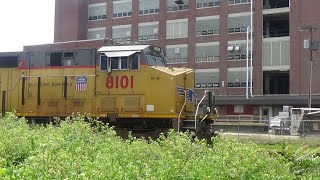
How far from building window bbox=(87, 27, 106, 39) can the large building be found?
44cm

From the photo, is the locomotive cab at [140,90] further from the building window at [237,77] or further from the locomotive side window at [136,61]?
the building window at [237,77]

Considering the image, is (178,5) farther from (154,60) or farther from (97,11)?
(154,60)

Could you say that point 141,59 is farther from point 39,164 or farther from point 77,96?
point 39,164

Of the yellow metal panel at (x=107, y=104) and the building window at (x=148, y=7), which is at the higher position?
the building window at (x=148, y=7)

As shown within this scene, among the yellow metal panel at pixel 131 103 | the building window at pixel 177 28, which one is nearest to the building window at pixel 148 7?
the building window at pixel 177 28

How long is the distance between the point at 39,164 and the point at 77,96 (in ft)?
48.6

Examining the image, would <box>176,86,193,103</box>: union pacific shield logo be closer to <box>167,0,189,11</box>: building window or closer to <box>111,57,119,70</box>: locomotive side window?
<box>111,57,119,70</box>: locomotive side window

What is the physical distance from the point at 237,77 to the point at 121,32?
1876 centimetres

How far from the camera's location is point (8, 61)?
22016mm

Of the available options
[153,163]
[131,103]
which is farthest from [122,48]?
[153,163]

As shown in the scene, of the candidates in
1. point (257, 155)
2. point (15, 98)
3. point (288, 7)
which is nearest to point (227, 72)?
point (288, 7)

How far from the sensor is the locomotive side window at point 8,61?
71.4ft

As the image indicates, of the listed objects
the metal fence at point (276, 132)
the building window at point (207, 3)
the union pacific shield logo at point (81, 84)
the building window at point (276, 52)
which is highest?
the building window at point (207, 3)

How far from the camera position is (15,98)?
21516mm
